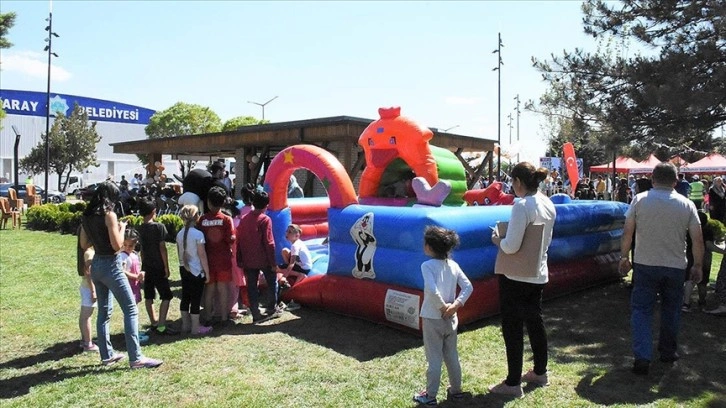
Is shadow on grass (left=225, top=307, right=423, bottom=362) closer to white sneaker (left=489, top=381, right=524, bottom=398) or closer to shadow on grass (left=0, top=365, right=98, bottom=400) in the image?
white sneaker (left=489, top=381, right=524, bottom=398)

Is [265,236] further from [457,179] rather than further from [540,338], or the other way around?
[457,179]

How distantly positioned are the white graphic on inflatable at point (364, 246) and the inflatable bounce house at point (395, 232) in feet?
0.04

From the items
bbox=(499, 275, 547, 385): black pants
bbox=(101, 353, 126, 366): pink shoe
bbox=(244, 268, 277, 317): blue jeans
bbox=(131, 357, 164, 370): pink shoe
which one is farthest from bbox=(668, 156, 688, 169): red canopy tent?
bbox=(101, 353, 126, 366): pink shoe

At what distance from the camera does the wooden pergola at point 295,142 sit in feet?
50.7

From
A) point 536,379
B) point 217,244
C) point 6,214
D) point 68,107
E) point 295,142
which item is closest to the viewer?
point 536,379

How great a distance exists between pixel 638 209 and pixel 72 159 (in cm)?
4648

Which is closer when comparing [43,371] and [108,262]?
[108,262]

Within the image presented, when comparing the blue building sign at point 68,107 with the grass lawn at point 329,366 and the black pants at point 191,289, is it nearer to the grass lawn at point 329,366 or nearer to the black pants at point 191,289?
the black pants at point 191,289

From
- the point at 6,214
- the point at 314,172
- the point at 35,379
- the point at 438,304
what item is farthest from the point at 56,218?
the point at 438,304

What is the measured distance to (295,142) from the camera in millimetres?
17422

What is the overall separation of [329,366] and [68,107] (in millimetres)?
64625

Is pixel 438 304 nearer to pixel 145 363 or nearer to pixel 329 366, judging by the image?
pixel 329 366

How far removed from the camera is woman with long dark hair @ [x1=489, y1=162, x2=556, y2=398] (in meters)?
3.89

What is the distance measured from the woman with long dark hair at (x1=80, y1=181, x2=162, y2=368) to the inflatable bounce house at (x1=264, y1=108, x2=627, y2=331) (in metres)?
2.34
